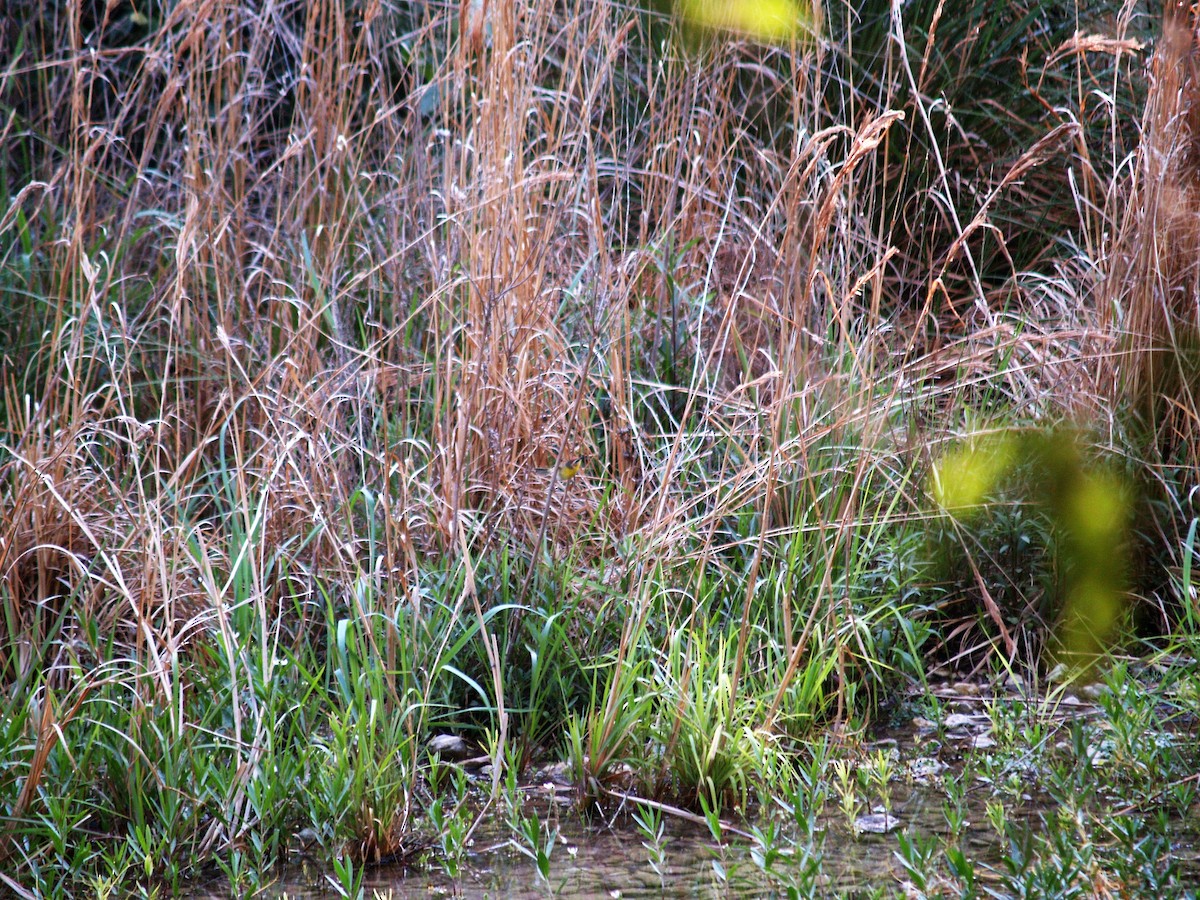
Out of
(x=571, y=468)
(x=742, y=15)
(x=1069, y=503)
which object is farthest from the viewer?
(x=742, y=15)

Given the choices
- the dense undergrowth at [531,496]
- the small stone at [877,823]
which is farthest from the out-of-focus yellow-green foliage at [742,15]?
the small stone at [877,823]

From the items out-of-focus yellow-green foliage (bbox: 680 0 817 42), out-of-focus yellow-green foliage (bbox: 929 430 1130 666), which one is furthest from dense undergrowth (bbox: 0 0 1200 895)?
out-of-focus yellow-green foliage (bbox: 680 0 817 42)

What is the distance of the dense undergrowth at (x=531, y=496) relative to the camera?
2.32m

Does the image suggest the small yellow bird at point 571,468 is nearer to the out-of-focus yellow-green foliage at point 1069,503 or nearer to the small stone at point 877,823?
the out-of-focus yellow-green foliage at point 1069,503

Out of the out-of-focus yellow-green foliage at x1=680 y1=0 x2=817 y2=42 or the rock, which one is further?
the out-of-focus yellow-green foliage at x1=680 y1=0 x2=817 y2=42

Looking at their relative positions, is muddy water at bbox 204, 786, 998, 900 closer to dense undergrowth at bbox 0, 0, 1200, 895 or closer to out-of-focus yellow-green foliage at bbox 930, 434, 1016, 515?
dense undergrowth at bbox 0, 0, 1200, 895

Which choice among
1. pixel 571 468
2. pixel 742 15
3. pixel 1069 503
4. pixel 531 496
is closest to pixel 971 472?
pixel 1069 503

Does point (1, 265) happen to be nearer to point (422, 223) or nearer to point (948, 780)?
point (422, 223)

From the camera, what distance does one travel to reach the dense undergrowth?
2.32m

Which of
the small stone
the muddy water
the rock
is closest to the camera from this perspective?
the muddy water

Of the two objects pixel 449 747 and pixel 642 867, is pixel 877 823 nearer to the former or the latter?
pixel 642 867

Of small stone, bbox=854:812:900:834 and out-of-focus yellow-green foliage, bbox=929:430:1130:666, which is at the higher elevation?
out-of-focus yellow-green foliage, bbox=929:430:1130:666

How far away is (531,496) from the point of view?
3.06 meters

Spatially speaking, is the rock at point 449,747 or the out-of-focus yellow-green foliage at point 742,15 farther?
the out-of-focus yellow-green foliage at point 742,15
